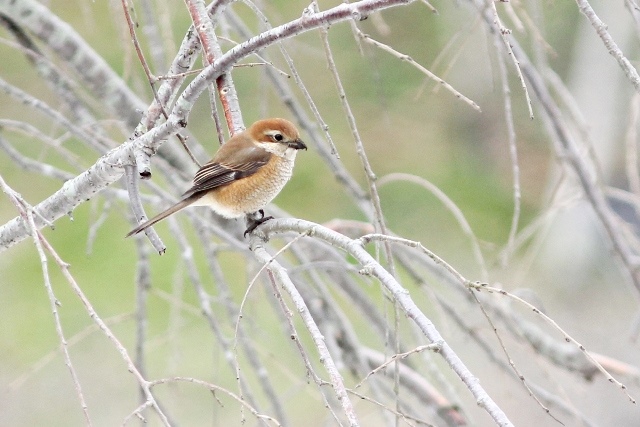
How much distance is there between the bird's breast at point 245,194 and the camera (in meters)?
Answer: 2.52

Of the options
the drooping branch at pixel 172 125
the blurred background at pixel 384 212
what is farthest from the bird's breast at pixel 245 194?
the blurred background at pixel 384 212

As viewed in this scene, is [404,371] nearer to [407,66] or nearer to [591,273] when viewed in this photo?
[591,273]

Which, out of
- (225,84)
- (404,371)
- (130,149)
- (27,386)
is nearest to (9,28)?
(225,84)

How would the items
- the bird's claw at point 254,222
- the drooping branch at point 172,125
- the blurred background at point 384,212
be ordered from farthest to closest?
the blurred background at point 384,212 < the bird's claw at point 254,222 < the drooping branch at point 172,125

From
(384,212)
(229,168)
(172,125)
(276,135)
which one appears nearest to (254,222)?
(229,168)

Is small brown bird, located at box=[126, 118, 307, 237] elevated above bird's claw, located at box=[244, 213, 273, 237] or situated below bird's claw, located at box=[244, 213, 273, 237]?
above

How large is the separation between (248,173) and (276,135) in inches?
6.8

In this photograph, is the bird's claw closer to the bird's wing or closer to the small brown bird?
the small brown bird

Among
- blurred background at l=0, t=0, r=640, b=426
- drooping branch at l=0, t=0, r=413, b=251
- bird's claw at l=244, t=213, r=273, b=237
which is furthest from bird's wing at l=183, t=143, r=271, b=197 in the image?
blurred background at l=0, t=0, r=640, b=426

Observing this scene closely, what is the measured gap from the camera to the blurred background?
5.25m

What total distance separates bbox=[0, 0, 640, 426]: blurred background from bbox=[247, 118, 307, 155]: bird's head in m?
1.72

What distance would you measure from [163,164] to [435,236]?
4754 millimetres

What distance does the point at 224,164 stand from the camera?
8.58 feet

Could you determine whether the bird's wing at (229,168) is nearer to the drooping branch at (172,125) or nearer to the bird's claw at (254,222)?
the bird's claw at (254,222)
